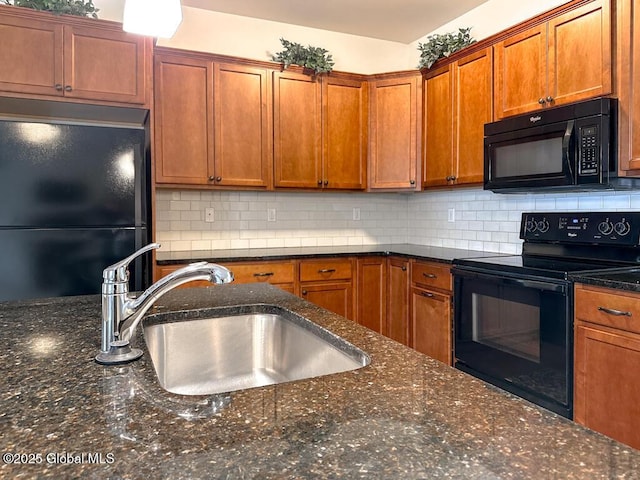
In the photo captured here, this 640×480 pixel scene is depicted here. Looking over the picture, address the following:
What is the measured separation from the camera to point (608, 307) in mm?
1894

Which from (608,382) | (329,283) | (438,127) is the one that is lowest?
(608,382)

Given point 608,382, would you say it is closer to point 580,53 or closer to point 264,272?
point 580,53

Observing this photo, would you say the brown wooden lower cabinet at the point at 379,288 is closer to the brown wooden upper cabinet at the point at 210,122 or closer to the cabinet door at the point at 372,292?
the cabinet door at the point at 372,292

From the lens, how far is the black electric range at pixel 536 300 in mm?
2096

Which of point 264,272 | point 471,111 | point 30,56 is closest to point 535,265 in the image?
point 471,111

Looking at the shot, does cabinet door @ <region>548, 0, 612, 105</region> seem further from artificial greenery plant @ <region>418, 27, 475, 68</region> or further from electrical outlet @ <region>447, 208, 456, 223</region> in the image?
A: electrical outlet @ <region>447, 208, 456, 223</region>

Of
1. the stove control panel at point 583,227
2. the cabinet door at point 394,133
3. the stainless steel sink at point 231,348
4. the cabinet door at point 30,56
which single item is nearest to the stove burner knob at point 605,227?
the stove control panel at point 583,227

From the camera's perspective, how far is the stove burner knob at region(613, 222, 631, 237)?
95.0 inches

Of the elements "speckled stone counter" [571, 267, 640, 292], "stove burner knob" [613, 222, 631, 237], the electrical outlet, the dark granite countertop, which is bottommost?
"speckled stone counter" [571, 267, 640, 292]

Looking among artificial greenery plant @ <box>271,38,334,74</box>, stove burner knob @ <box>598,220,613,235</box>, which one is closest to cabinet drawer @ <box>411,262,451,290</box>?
stove burner knob @ <box>598,220,613,235</box>

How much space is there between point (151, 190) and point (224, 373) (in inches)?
74.5

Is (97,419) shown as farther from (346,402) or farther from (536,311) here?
(536,311)

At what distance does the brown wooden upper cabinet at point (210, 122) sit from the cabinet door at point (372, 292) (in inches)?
37.4

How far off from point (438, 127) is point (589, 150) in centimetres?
124
